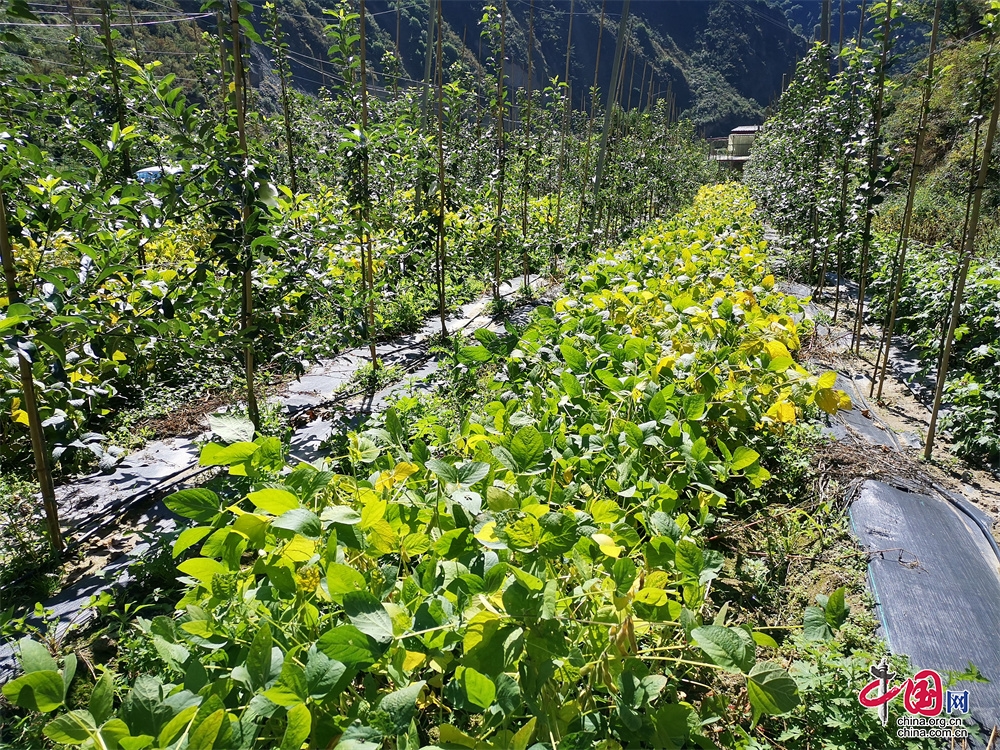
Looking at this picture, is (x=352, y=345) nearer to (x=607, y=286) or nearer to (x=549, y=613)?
(x=607, y=286)

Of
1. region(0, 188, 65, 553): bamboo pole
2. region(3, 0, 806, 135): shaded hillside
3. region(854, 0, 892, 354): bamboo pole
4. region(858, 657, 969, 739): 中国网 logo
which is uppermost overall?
region(3, 0, 806, 135): shaded hillside

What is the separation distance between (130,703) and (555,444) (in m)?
1.08

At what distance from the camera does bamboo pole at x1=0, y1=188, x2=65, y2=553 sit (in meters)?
2.16

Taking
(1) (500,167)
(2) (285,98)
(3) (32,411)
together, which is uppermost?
(2) (285,98)

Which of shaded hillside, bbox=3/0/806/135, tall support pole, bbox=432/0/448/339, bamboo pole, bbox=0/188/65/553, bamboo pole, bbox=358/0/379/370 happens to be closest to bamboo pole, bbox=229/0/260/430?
bamboo pole, bbox=0/188/65/553

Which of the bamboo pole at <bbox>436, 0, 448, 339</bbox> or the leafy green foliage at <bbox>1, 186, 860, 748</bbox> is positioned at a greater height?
the bamboo pole at <bbox>436, 0, 448, 339</bbox>

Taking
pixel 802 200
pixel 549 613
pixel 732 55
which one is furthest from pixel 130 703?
pixel 732 55

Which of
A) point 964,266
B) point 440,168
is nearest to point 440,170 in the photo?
point 440,168

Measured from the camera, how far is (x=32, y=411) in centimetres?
237

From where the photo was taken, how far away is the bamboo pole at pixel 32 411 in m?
2.16

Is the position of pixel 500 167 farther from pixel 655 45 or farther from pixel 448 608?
pixel 655 45

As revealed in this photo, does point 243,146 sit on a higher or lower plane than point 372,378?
higher

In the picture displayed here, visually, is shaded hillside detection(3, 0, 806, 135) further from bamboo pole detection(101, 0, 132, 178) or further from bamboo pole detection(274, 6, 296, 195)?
bamboo pole detection(101, 0, 132, 178)

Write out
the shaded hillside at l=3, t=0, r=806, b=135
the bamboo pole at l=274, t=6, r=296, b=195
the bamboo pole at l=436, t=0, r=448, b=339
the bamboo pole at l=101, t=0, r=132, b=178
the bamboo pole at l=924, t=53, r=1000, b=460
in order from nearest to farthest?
the bamboo pole at l=924, t=53, r=1000, b=460, the bamboo pole at l=101, t=0, r=132, b=178, the bamboo pole at l=436, t=0, r=448, b=339, the bamboo pole at l=274, t=6, r=296, b=195, the shaded hillside at l=3, t=0, r=806, b=135
